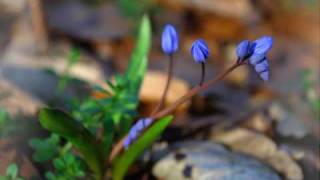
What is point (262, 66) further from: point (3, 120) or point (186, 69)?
point (186, 69)

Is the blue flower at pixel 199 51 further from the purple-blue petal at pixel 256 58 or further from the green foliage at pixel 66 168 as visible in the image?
the green foliage at pixel 66 168

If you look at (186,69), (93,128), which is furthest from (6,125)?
(186,69)

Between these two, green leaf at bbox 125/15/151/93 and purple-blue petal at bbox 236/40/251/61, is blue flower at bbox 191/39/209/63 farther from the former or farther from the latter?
green leaf at bbox 125/15/151/93

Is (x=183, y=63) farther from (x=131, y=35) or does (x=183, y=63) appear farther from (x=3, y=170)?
(x=3, y=170)

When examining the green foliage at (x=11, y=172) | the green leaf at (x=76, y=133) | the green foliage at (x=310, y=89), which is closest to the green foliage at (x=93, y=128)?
the green leaf at (x=76, y=133)

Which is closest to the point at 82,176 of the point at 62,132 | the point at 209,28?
the point at 62,132

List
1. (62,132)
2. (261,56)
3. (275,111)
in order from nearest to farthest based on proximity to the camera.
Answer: (261,56) < (62,132) < (275,111)
